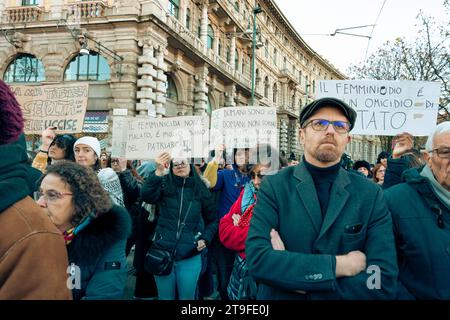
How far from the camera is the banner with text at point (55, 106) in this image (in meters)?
5.59

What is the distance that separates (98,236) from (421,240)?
1846 mm

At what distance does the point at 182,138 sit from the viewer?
13.8ft

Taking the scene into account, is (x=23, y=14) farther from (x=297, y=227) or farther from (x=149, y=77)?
(x=297, y=227)

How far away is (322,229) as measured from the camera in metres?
1.69

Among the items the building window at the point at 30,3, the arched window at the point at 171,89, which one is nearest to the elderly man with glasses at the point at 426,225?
the arched window at the point at 171,89

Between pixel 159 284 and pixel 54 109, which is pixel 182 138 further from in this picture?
pixel 54 109

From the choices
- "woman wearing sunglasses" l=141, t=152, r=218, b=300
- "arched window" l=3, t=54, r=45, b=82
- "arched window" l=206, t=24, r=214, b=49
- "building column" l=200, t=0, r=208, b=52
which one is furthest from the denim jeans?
"arched window" l=206, t=24, r=214, b=49

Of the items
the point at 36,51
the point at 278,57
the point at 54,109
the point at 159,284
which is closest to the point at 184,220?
the point at 159,284

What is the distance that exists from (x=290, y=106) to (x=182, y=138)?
39514 millimetres

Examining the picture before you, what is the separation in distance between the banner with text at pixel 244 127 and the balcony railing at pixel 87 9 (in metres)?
12.9

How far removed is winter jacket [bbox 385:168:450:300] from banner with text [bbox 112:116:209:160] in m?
2.53

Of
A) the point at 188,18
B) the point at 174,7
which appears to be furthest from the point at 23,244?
the point at 188,18

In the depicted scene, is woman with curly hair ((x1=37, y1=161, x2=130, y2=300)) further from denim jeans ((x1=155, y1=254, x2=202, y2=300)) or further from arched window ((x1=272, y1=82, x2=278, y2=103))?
arched window ((x1=272, y1=82, x2=278, y2=103))

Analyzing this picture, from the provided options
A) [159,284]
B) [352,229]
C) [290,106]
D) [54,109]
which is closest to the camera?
[352,229]
